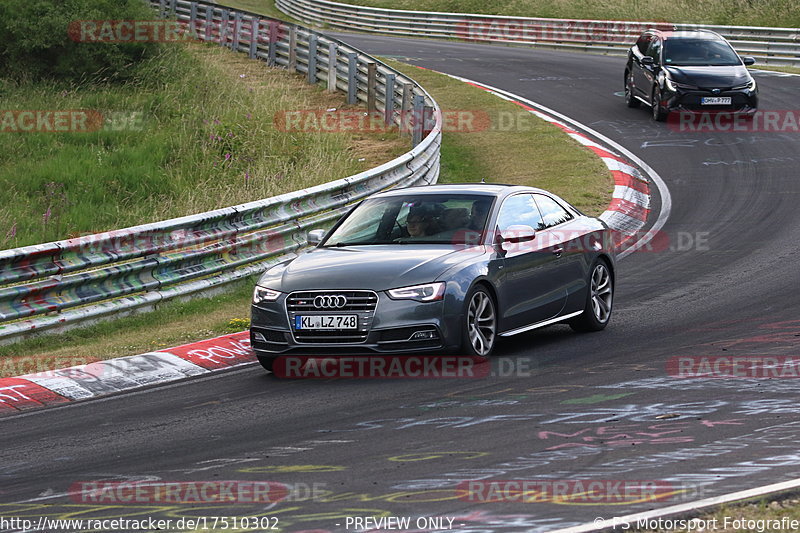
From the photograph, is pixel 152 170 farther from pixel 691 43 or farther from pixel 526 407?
pixel 526 407

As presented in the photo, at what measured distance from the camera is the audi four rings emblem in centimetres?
979

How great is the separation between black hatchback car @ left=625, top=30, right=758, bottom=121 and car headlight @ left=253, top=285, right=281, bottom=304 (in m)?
16.8

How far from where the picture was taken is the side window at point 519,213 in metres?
11.1

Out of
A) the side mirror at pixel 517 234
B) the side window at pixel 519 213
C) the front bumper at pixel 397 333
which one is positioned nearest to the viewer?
the front bumper at pixel 397 333

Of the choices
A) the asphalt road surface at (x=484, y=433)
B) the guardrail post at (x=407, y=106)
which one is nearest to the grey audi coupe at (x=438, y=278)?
the asphalt road surface at (x=484, y=433)

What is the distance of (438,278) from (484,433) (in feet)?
7.87

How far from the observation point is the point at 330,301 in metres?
9.80

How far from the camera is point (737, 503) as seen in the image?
581cm

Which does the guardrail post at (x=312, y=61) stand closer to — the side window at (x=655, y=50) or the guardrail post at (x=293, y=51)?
the guardrail post at (x=293, y=51)

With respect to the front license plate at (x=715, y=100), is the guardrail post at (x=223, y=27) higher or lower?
lower

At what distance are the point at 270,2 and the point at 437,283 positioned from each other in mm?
54935

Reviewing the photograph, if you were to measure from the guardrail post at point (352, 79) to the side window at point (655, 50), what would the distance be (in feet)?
20.6

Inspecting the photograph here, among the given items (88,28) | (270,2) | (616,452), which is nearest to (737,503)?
(616,452)
